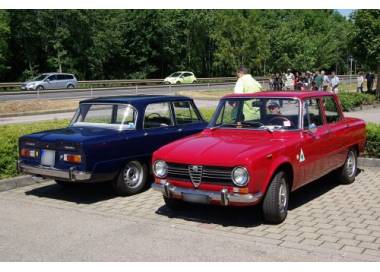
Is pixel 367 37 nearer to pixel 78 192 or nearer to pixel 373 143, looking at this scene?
pixel 373 143

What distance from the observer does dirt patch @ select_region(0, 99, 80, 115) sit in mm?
23905

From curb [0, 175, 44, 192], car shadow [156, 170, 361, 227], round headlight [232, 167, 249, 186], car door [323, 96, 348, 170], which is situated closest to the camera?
round headlight [232, 167, 249, 186]

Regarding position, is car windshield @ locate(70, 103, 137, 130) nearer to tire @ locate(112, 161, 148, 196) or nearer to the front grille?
tire @ locate(112, 161, 148, 196)

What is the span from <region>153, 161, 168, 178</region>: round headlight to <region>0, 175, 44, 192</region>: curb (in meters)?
3.24

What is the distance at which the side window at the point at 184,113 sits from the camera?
9.35m

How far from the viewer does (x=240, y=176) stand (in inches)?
240

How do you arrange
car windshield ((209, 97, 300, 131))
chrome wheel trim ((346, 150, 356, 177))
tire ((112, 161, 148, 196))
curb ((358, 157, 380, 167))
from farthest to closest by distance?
curb ((358, 157, 380, 167)) < chrome wheel trim ((346, 150, 356, 177)) < tire ((112, 161, 148, 196)) < car windshield ((209, 97, 300, 131))

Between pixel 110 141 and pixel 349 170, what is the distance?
165 inches

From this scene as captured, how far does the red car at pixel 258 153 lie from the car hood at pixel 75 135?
4.23 ft

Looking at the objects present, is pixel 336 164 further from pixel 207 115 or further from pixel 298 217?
pixel 207 115

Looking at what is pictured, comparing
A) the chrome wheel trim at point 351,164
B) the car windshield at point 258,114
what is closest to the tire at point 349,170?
the chrome wheel trim at point 351,164

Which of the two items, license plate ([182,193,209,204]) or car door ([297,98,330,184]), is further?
car door ([297,98,330,184])

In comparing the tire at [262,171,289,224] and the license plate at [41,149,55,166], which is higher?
the license plate at [41,149,55,166]

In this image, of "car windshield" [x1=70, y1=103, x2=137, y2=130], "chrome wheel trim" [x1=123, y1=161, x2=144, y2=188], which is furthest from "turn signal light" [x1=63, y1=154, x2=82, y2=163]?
"car windshield" [x1=70, y1=103, x2=137, y2=130]
